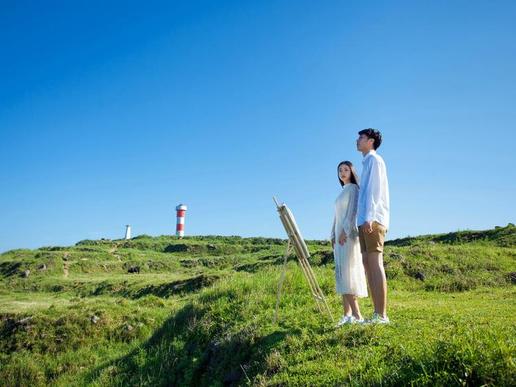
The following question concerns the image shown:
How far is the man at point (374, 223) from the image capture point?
6938 mm

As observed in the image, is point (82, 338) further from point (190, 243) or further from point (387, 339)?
point (190, 243)

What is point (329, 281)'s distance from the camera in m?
12.4

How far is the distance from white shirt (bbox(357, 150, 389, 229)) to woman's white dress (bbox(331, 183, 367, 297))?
60 cm

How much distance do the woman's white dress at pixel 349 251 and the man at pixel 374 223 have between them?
1.55 ft

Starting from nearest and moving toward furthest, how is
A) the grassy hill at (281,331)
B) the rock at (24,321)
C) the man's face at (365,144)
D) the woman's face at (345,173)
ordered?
the grassy hill at (281,331) < the man's face at (365,144) < the woman's face at (345,173) < the rock at (24,321)

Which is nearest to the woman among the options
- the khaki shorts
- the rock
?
the khaki shorts

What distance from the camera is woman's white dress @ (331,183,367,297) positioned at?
7.62m

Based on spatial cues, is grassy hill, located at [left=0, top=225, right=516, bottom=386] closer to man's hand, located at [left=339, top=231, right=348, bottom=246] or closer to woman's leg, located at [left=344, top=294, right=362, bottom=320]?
woman's leg, located at [left=344, top=294, right=362, bottom=320]

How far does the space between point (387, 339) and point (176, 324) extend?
303 inches

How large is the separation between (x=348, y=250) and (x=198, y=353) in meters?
4.77

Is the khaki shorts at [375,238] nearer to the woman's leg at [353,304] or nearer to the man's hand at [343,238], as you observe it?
the man's hand at [343,238]

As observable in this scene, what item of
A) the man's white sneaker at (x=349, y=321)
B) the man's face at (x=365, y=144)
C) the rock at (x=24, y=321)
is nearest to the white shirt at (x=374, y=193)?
the man's face at (x=365, y=144)

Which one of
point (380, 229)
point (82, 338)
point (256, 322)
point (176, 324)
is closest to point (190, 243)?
point (82, 338)

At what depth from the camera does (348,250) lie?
7781mm
